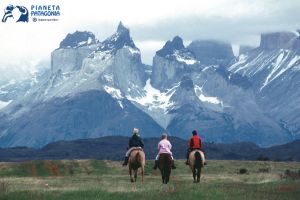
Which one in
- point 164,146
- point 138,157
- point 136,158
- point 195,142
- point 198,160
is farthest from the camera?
point 195,142

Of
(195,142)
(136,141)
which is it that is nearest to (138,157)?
(136,141)

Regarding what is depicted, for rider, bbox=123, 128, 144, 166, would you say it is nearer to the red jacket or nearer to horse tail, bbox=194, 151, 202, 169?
the red jacket

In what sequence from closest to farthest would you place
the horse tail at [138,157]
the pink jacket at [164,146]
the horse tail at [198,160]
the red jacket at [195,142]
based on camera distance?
the pink jacket at [164,146] → the horse tail at [138,157] → the horse tail at [198,160] → the red jacket at [195,142]

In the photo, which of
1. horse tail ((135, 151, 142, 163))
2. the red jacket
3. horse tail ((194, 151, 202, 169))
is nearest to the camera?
horse tail ((135, 151, 142, 163))

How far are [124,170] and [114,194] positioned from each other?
74775 mm

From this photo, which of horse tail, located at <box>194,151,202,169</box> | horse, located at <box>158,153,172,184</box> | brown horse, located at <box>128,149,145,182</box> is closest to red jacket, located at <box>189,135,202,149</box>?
horse tail, located at <box>194,151,202,169</box>

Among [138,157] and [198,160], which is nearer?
[138,157]

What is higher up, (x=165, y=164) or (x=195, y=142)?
(x=195, y=142)

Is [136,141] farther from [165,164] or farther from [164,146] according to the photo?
[165,164]

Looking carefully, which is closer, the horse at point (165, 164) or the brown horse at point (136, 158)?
the horse at point (165, 164)

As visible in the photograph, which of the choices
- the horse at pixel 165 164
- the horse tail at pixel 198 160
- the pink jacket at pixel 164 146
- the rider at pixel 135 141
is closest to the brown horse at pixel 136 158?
the rider at pixel 135 141

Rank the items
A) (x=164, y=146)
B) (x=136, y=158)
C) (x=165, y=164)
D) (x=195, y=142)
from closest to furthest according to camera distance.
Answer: (x=164, y=146)
(x=165, y=164)
(x=136, y=158)
(x=195, y=142)

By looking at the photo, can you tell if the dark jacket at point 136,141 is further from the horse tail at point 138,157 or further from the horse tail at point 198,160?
the horse tail at point 198,160

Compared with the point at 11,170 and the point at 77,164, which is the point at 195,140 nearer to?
the point at 11,170
